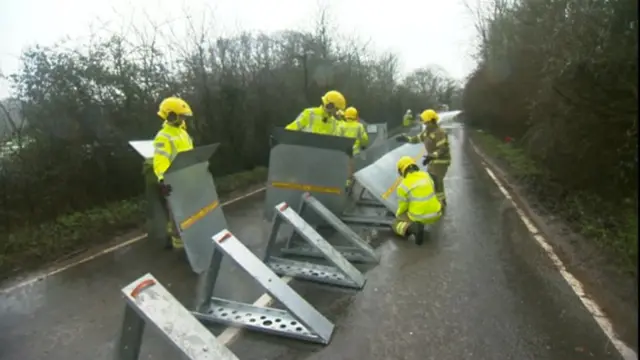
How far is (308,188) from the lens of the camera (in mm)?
7855

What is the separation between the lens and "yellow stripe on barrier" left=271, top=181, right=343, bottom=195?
7.80 metres

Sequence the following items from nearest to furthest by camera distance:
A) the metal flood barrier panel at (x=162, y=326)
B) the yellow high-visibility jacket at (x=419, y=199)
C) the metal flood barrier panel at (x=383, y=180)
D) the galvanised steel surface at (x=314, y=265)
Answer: the metal flood barrier panel at (x=162, y=326), the galvanised steel surface at (x=314, y=265), the yellow high-visibility jacket at (x=419, y=199), the metal flood barrier panel at (x=383, y=180)

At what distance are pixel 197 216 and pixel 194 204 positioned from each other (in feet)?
0.46

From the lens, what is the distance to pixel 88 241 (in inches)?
316

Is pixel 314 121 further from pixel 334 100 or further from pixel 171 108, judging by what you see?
pixel 171 108

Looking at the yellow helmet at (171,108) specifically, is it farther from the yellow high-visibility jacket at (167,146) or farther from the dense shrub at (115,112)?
the dense shrub at (115,112)

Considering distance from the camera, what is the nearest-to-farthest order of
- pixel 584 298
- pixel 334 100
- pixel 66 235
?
pixel 584 298 → pixel 66 235 → pixel 334 100

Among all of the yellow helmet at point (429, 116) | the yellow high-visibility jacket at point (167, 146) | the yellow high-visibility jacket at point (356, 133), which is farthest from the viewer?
the yellow high-visibility jacket at point (356, 133)

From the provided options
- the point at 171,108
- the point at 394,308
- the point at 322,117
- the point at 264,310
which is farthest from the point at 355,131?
the point at 264,310

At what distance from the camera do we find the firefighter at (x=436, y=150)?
33.8 feet

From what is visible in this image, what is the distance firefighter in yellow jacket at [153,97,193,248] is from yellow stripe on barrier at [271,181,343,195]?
1380 millimetres

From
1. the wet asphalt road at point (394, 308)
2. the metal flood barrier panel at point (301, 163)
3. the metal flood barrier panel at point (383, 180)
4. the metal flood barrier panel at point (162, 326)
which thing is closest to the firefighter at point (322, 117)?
the metal flood barrier panel at point (383, 180)

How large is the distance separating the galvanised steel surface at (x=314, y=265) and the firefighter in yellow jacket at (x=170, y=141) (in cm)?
118

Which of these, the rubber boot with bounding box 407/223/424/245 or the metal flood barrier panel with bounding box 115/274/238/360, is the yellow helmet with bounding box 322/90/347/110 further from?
the metal flood barrier panel with bounding box 115/274/238/360
